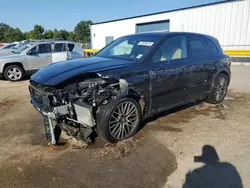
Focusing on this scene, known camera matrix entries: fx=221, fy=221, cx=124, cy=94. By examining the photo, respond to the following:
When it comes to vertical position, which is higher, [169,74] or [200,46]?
[200,46]

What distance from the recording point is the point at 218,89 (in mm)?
5488

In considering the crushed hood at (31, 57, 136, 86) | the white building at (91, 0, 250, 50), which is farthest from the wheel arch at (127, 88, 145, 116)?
the white building at (91, 0, 250, 50)

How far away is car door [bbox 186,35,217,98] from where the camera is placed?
179 inches

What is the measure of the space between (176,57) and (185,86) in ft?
2.06

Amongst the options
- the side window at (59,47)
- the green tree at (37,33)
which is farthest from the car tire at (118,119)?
the green tree at (37,33)

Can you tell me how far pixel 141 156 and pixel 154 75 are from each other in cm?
139

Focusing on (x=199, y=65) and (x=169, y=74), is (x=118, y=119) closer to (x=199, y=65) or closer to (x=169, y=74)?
(x=169, y=74)

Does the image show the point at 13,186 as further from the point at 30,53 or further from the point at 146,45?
the point at 30,53

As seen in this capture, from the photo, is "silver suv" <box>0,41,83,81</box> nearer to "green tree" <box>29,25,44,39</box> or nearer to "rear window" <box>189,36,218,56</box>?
"rear window" <box>189,36,218,56</box>

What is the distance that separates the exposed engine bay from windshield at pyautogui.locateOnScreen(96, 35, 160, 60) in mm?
825

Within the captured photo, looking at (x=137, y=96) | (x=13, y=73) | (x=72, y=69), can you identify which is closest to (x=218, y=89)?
(x=137, y=96)

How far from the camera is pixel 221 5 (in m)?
14.2

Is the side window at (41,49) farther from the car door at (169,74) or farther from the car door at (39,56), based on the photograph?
the car door at (169,74)

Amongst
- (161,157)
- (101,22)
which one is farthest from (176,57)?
(101,22)
